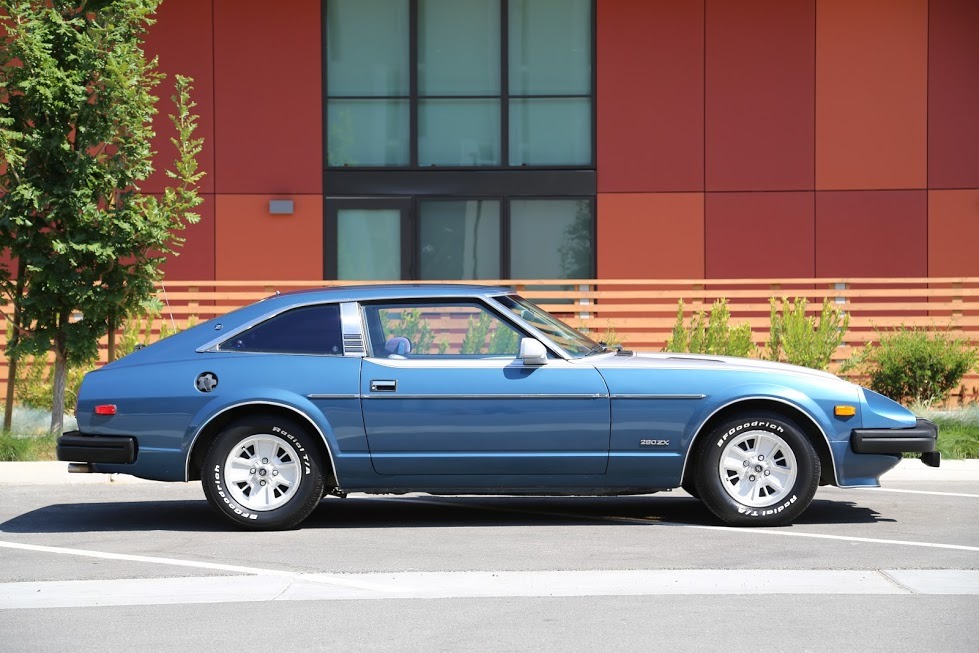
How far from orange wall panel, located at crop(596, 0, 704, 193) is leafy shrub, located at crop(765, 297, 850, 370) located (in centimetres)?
372

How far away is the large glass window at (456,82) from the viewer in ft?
65.8

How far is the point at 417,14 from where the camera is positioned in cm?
2005

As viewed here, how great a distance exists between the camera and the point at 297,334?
8930 mm

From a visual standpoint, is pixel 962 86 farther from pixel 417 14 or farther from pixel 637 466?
pixel 637 466

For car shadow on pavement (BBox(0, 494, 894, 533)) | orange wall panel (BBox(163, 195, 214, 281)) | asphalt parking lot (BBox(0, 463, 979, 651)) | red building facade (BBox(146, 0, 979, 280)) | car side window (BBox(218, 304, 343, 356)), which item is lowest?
car shadow on pavement (BBox(0, 494, 894, 533))

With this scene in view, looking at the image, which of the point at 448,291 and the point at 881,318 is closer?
the point at 448,291

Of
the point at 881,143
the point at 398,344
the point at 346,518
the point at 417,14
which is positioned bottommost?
the point at 346,518

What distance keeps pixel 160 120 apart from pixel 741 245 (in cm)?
831

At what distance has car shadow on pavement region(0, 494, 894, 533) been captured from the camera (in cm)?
911

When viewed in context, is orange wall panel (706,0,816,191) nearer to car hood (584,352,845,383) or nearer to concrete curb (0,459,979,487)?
concrete curb (0,459,979,487)

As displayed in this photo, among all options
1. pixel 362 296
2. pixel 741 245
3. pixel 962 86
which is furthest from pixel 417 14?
pixel 362 296

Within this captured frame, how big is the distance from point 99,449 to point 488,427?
2.40 meters

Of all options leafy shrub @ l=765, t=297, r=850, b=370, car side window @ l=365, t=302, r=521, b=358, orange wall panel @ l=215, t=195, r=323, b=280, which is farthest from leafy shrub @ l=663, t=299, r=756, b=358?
car side window @ l=365, t=302, r=521, b=358

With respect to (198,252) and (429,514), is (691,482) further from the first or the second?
(198,252)
